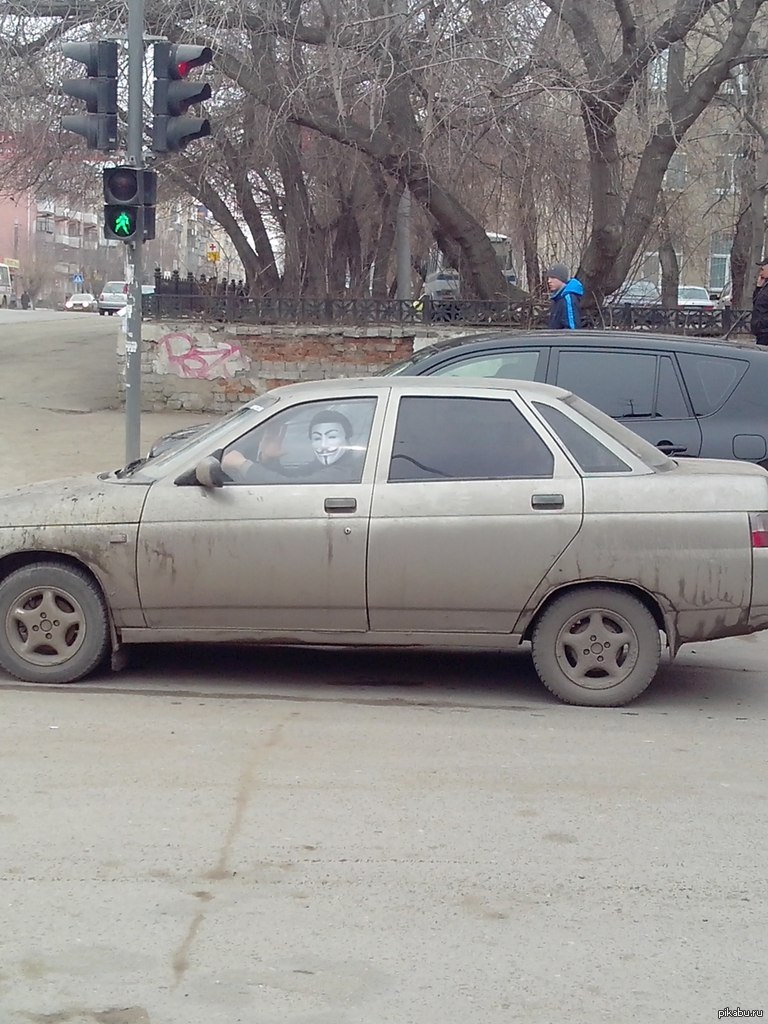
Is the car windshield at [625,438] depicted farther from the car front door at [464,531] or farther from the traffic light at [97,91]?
the traffic light at [97,91]

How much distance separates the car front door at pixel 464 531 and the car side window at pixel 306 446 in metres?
0.18

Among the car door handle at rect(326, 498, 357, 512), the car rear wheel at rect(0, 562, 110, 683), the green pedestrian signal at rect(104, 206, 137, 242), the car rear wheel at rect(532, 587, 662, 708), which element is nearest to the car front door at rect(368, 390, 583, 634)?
the car door handle at rect(326, 498, 357, 512)

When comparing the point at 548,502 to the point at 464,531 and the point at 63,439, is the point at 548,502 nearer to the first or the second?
the point at 464,531

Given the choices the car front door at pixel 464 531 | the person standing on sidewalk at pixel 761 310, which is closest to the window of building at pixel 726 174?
the person standing on sidewalk at pixel 761 310

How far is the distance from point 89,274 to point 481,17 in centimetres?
7661

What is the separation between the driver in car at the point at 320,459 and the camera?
21.8ft

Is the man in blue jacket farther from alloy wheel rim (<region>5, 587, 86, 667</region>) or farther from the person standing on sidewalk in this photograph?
alloy wheel rim (<region>5, 587, 86, 667</region>)

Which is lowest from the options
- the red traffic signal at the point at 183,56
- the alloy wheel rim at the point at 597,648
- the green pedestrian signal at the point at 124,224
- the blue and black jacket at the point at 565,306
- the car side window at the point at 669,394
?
the alloy wheel rim at the point at 597,648

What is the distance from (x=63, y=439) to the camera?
15.8m

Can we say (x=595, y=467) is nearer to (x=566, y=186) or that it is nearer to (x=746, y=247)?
(x=566, y=186)

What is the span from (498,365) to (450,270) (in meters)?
12.2

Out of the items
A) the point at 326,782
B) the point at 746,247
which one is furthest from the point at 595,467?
the point at 746,247

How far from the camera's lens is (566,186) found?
18516 mm

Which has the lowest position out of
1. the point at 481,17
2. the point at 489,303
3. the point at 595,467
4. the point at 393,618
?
the point at 393,618
